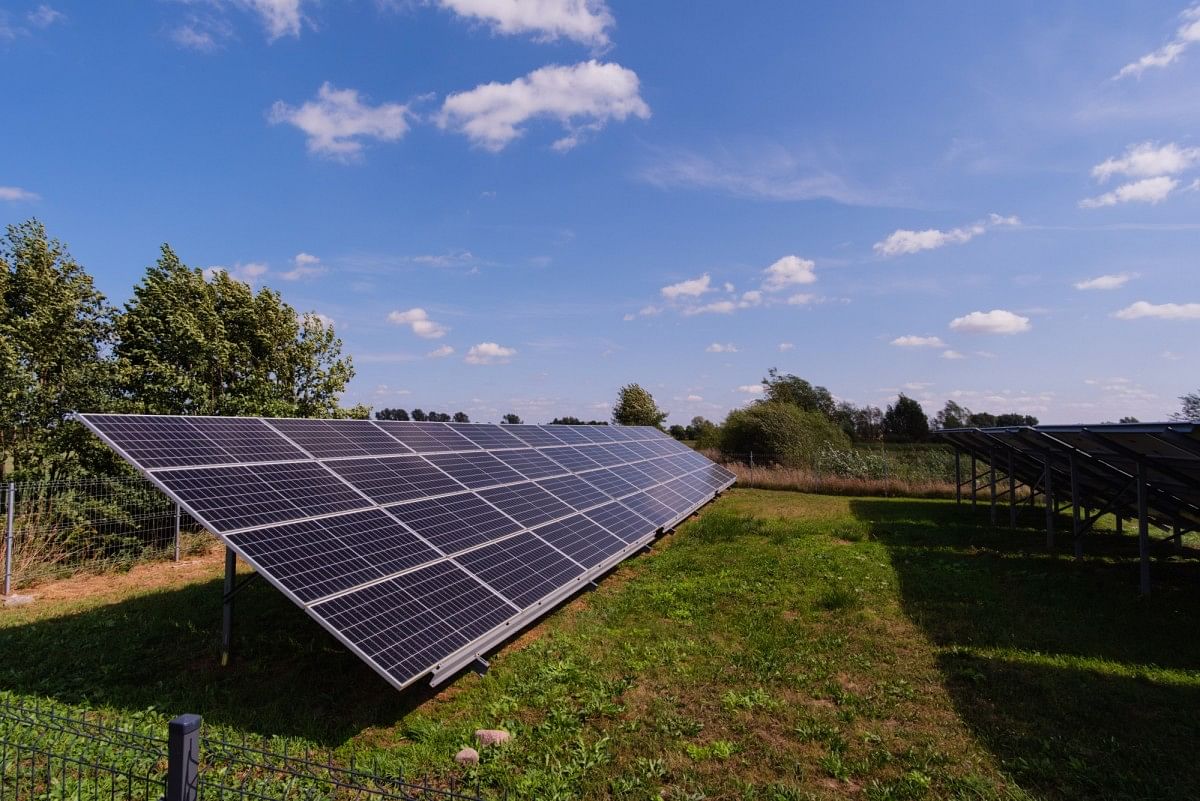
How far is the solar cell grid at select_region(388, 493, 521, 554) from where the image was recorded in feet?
24.8

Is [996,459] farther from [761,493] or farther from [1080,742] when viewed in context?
[1080,742]

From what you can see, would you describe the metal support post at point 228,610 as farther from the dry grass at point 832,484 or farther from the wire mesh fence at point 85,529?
the dry grass at point 832,484

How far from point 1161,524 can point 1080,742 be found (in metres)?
13.1

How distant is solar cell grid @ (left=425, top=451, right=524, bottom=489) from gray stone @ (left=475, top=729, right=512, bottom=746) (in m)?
5.03

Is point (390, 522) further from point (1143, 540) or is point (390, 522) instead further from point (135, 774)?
point (1143, 540)

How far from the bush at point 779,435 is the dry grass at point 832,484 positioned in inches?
77.1

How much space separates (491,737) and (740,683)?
284 centimetres

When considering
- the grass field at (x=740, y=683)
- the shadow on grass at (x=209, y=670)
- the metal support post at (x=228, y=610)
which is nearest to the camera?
the grass field at (x=740, y=683)

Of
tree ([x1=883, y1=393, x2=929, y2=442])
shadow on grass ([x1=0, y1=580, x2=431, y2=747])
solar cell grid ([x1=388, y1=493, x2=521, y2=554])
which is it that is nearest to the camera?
shadow on grass ([x1=0, y1=580, x2=431, y2=747])

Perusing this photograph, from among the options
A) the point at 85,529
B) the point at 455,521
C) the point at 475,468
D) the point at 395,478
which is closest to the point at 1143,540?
the point at 455,521

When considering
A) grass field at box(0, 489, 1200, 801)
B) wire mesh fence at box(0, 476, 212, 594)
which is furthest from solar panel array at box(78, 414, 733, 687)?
wire mesh fence at box(0, 476, 212, 594)

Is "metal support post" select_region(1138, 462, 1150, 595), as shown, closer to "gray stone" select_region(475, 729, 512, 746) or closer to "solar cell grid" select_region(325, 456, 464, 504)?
"gray stone" select_region(475, 729, 512, 746)

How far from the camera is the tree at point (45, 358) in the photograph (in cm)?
1275

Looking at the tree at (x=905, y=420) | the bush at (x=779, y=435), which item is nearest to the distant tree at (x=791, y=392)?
the bush at (x=779, y=435)
